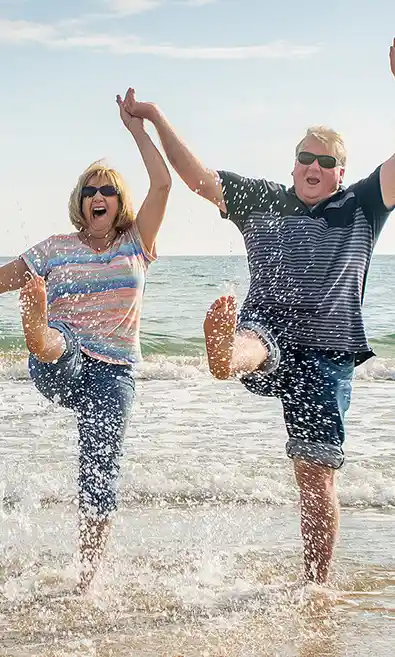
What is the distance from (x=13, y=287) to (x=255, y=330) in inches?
45.3

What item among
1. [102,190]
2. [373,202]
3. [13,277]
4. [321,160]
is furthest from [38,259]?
[373,202]

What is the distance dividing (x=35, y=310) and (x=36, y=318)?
0.03 m

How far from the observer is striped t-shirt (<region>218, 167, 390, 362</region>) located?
4.21 metres

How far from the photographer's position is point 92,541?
4367 mm

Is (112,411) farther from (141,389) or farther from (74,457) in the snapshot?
(141,389)

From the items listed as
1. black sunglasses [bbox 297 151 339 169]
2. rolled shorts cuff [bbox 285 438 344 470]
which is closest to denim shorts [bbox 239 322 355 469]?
rolled shorts cuff [bbox 285 438 344 470]

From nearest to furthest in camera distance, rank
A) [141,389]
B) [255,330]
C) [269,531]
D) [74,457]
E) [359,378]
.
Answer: [255,330] → [269,531] → [74,457] → [141,389] → [359,378]

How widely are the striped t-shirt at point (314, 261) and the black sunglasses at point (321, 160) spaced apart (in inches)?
5.2

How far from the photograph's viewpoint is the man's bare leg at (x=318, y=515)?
4.34 m

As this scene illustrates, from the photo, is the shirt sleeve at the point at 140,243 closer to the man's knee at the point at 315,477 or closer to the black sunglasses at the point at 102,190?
the black sunglasses at the point at 102,190

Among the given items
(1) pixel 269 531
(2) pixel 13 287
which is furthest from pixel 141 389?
(2) pixel 13 287

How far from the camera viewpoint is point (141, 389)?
11820 millimetres

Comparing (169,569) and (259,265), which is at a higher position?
(259,265)

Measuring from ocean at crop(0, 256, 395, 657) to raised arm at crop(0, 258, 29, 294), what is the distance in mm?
989
